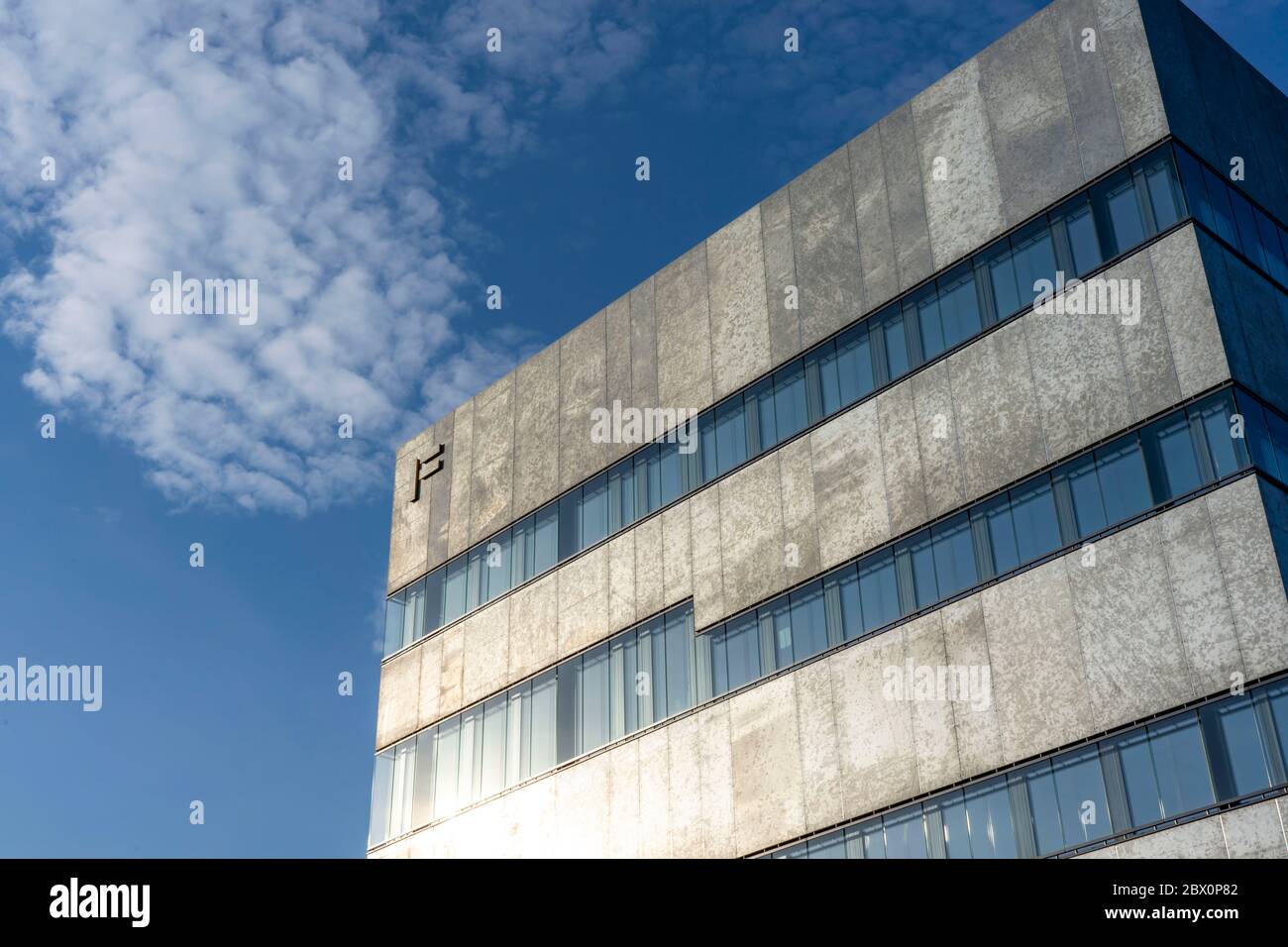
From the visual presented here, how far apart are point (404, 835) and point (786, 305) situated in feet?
66.3

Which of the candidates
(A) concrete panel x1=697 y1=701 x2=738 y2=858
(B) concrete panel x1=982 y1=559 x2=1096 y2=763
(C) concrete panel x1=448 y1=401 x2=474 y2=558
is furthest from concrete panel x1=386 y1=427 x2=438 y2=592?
(B) concrete panel x1=982 y1=559 x2=1096 y2=763

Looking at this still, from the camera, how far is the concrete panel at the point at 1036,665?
28906mm

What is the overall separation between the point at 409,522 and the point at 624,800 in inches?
615

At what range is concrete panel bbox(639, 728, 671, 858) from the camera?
3644 cm

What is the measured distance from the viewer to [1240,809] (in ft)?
84.7

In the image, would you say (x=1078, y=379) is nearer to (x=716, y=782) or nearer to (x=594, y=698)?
(x=716, y=782)

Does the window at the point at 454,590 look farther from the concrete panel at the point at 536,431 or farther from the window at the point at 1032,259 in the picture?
the window at the point at 1032,259

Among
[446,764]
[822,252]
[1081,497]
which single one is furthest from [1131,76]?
[446,764]

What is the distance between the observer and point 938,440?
3356 centimetres

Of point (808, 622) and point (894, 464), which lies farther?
point (808, 622)

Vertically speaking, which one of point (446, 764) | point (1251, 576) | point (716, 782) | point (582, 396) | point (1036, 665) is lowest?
point (716, 782)

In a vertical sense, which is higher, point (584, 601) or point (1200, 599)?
point (584, 601)

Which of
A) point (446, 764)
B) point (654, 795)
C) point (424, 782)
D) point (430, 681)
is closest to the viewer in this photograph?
point (654, 795)
